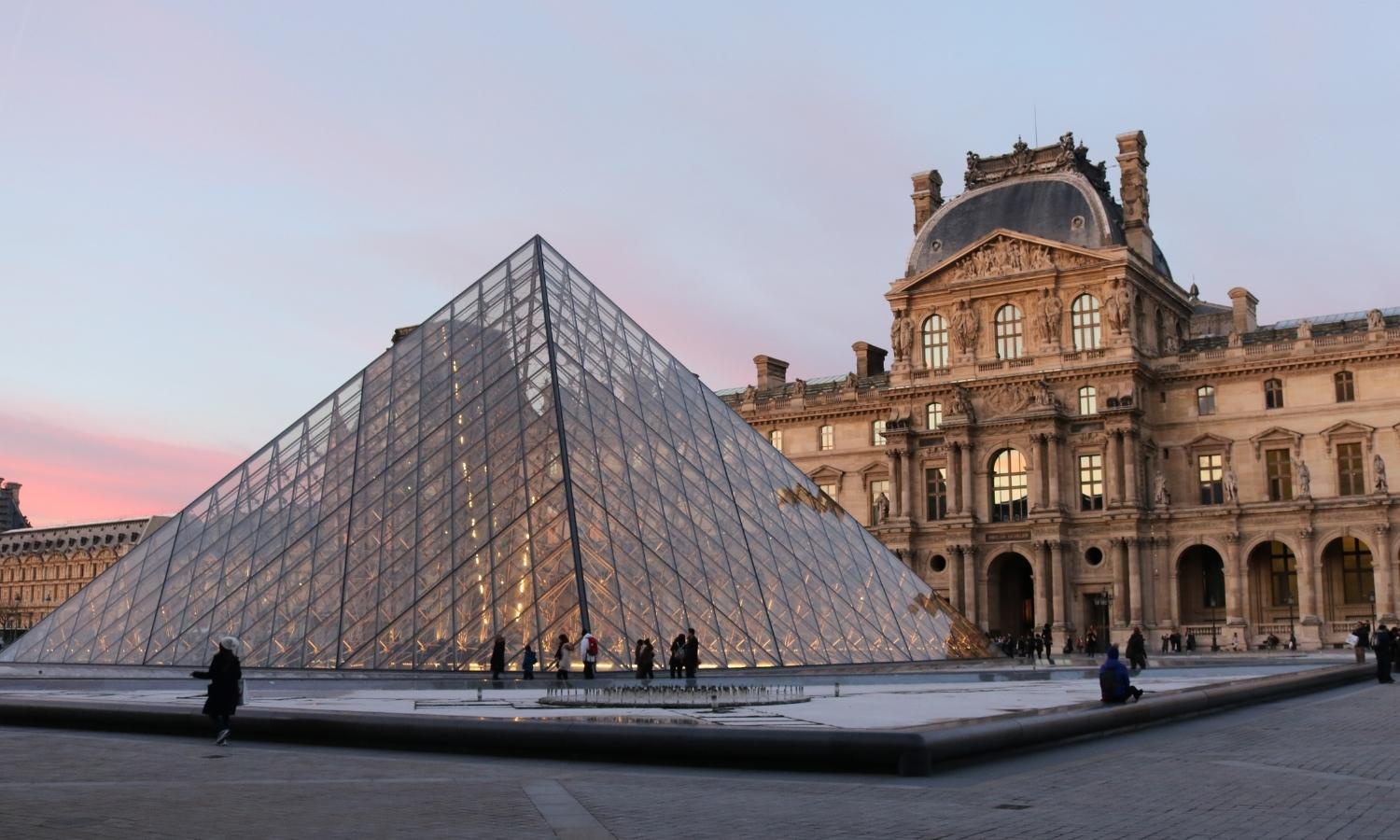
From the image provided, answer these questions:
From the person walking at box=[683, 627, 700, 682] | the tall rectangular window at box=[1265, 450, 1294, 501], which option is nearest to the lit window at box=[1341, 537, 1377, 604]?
A: the tall rectangular window at box=[1265, 450, 1294, 501]

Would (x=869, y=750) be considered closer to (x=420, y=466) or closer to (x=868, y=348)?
(x=420, y=466)

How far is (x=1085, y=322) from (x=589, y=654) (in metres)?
34.7

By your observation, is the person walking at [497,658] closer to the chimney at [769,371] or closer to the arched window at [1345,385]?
the arched window at [1345,385]

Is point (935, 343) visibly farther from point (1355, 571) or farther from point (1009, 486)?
point (1355, 571)

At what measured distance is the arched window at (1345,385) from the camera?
156ft

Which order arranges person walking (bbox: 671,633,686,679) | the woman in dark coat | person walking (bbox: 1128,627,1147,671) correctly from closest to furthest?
the woman in dark coat
person walking (bbox: 671,633,686,679)
person walking (bbox: 1128,627,1147,671)

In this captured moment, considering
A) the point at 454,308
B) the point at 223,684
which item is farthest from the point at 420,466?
the point at 223,684

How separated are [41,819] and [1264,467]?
47.1 metres

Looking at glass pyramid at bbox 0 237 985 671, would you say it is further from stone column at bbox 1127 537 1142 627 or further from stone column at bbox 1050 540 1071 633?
stone column at bbox 1050 540 1071 633

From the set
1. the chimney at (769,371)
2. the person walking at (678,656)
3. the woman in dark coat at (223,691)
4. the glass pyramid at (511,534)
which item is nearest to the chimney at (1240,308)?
the chimney at (769,371)

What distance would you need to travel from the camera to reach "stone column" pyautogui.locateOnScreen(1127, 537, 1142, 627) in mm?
48125

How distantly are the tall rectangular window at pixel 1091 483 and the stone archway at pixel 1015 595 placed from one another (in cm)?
396

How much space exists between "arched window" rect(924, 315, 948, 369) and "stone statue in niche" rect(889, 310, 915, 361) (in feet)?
1.87

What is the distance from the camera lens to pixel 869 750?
32.6 ft
